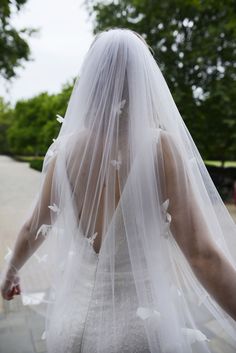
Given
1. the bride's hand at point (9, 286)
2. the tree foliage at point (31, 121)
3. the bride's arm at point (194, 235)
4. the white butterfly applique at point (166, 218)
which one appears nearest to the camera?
the bride's arm at point (194, 235)

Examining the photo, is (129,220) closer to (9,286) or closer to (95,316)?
(95,316)

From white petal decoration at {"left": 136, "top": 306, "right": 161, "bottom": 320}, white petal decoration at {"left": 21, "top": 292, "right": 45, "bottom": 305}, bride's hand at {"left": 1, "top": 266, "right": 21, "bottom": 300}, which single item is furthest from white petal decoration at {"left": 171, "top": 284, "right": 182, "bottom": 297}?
white petal decoration at {"left": 21, "top": 292, "right": 45, "bottom": 305}

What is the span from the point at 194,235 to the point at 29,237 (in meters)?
0.73

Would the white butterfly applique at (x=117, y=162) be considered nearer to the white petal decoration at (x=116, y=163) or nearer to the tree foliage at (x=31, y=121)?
the white petal decoration at (x=116, y=163)

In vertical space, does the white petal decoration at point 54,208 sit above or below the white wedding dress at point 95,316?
above

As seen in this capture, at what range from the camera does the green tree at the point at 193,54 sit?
12781 millimetres

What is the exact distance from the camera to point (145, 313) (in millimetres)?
1167

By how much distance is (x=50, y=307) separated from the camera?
145 centimetres

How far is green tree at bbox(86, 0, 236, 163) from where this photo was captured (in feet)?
41.9

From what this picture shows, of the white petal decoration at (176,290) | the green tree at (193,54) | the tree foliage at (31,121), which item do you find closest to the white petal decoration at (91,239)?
the white petal decoration at (176,290)

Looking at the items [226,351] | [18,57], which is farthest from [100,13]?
[226,351]

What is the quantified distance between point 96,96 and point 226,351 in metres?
2.19

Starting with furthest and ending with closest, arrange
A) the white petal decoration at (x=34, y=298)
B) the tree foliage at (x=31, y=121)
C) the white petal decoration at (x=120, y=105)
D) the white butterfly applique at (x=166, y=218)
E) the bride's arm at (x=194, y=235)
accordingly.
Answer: the tree foliage at (x=31, y=121)
the white petal decoration at (x=34, y=298)
the white petal decoration at (x=120, y=105)
the white butterfly applique at (x=166, y=218)
the bride's arm at (x=194, y=235)

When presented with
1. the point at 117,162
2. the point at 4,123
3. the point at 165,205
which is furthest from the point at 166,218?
the point at 4,123
